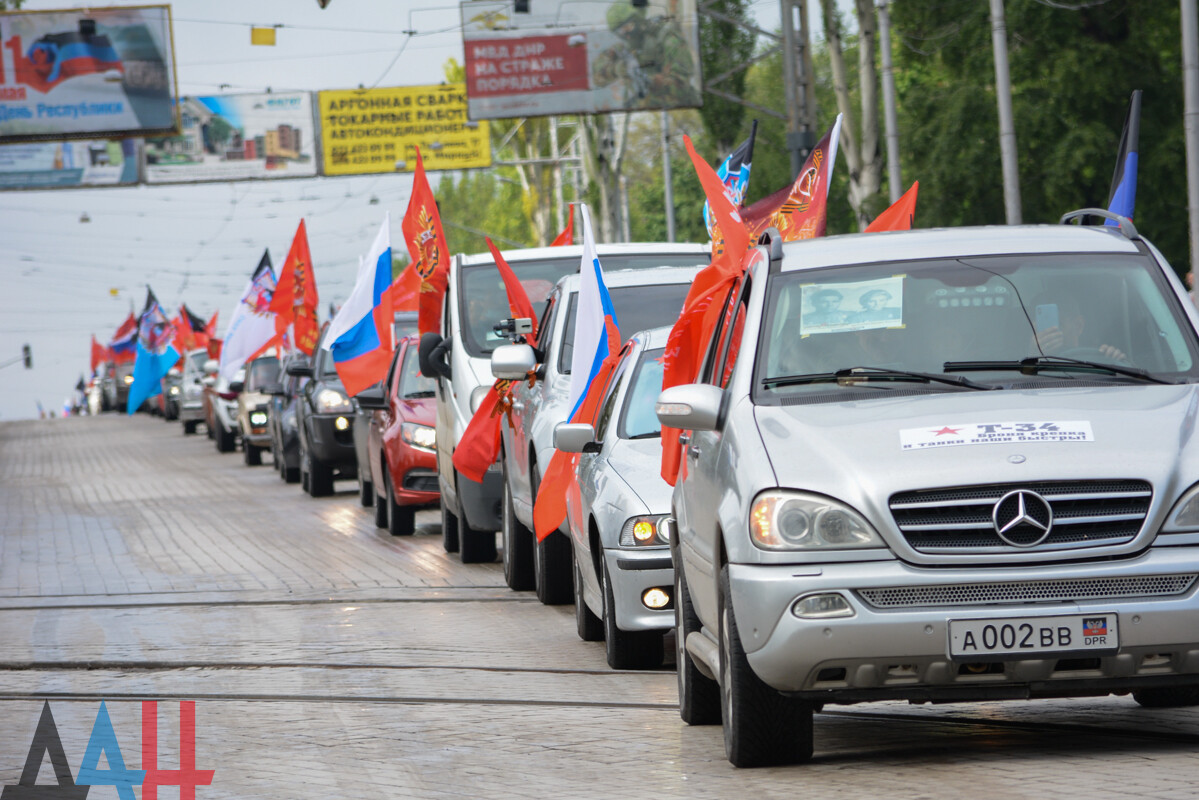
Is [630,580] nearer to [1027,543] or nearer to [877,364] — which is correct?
[877,364]

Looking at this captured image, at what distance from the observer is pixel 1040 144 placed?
3544 cm

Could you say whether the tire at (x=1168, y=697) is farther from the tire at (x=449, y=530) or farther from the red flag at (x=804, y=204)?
the tire at (x=449, y=530)

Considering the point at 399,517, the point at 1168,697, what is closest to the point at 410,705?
the point at 1168,697

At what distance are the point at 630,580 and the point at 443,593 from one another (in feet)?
15.0

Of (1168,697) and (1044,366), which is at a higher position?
(1044,366)

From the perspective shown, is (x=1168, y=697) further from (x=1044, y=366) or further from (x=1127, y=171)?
(x=1127, y=171)

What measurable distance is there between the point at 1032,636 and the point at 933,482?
0.52 m

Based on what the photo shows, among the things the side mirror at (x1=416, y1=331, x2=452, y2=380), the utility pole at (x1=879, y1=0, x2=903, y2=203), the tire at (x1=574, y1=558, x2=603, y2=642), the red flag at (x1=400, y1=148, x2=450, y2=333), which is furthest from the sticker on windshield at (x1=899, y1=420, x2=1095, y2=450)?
the utility pole at (x1=879, y1=0, x2=903, y2=203)

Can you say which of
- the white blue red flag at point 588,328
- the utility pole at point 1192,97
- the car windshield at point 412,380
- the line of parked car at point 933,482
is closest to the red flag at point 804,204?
the white blue red flag at point 588,328

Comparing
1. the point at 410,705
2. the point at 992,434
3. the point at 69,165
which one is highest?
the point at 69,165

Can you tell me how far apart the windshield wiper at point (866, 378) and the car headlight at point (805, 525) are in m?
0.71

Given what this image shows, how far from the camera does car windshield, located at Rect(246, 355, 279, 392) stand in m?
34.3

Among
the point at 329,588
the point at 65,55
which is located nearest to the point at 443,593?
the point at 329,588

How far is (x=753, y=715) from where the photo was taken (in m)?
6.65
